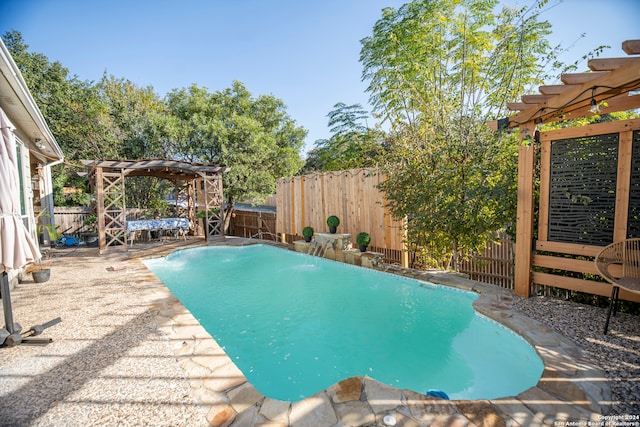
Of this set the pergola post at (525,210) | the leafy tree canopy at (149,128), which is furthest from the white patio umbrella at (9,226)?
the leafy tree canopy at (149,128)

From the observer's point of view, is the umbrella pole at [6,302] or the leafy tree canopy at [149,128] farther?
the leafy tree canopy at [149,128]

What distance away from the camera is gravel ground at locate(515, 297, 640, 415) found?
213cm

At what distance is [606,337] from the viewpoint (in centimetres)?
295

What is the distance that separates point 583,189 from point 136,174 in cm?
1200

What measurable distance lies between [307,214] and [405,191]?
4.26 m

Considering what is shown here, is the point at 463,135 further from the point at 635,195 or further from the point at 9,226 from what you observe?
the point at 9,226

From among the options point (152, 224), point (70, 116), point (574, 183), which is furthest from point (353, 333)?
point (70, 116)

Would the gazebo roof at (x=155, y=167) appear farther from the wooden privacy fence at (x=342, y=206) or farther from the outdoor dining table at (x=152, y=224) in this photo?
the wooden privacy fence at (x=342, y=206)

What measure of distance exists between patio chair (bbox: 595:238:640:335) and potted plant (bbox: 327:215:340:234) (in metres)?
5.35

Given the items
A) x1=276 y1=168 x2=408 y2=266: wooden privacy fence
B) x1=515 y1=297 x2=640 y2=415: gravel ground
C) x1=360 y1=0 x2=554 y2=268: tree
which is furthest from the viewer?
x1=276 y1=168 x2=408 y2=266: wooden privacy fence

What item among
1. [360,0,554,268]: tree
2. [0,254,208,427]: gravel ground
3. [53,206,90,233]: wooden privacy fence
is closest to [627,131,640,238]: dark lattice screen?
[360,0,554,268]: tree

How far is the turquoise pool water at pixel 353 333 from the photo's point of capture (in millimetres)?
2887

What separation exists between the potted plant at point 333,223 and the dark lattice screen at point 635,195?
5532mm

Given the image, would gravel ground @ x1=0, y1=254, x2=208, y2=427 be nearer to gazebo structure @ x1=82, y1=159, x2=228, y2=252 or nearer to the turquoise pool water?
the turquoise pool water
